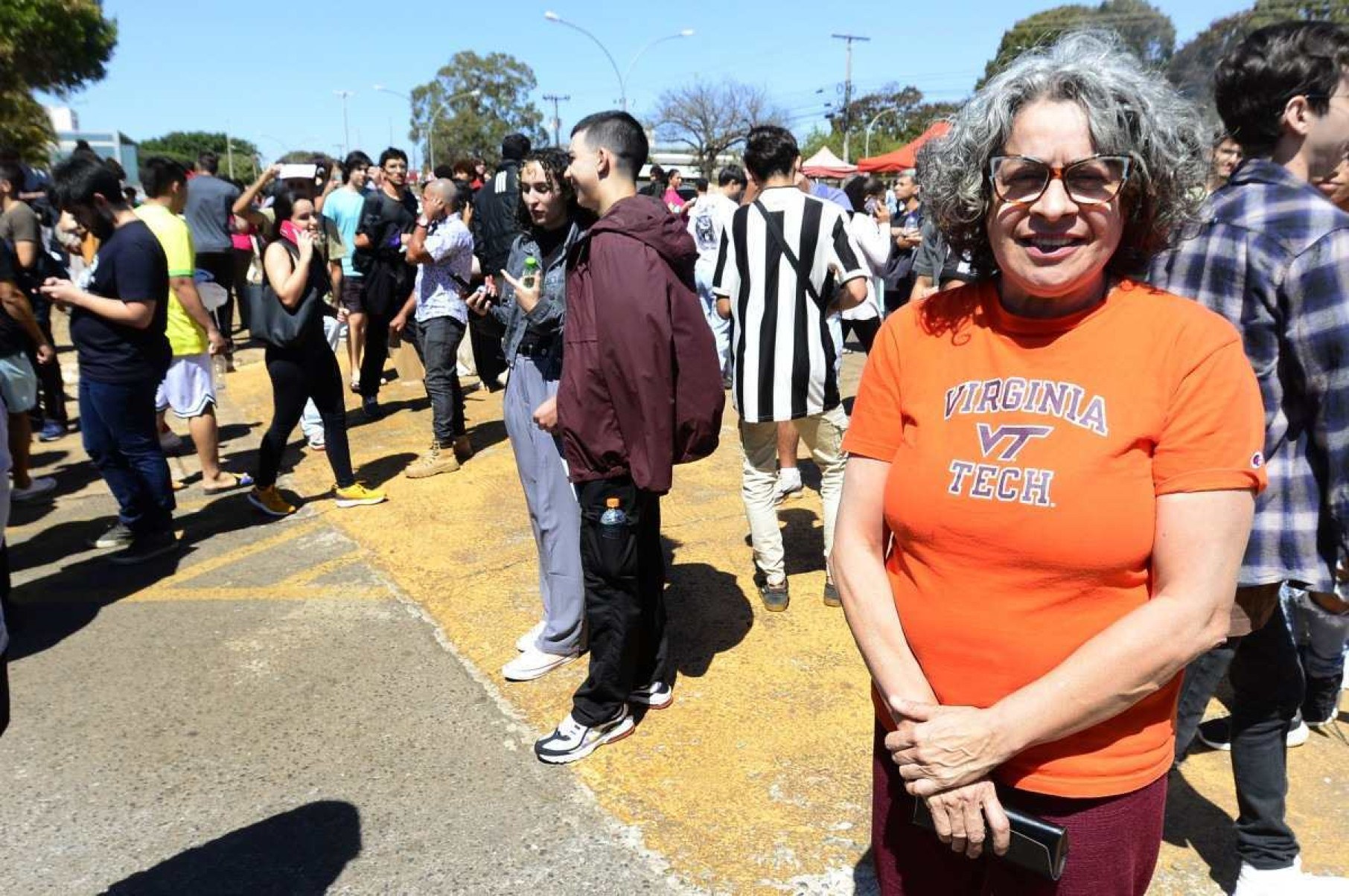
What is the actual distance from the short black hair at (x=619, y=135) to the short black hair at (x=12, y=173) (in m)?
5.69

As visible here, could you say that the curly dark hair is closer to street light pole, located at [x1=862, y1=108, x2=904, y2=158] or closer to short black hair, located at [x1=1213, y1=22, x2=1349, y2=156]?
short black hair, located at [x1=1213, y1=22, x2=1349, y2=156]

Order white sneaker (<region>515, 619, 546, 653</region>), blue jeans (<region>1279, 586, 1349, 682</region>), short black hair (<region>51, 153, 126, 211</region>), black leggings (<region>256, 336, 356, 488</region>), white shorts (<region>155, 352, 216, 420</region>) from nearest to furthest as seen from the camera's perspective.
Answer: blue jeans (<region>1279, 586, 1349, 682</region>) → white sneaker (<region>515, 619, 546, 653</region>) → short black hair (<region>51, 153, 126, 211</region>) → black leggings (<region>256, 336, 356, 488</region>) → white shorts (<region>155, 352, 216, 420</region>)

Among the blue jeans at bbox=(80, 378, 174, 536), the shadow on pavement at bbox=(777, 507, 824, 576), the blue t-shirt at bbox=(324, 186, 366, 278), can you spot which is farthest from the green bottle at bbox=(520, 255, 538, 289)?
the blue t-shirt at bbox=(324, 186, 366, 278)

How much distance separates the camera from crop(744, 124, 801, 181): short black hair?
390 cm

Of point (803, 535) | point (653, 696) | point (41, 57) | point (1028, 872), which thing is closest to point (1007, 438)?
point (1028, 872)

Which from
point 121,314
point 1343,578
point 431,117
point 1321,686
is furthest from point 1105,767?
point 431,117

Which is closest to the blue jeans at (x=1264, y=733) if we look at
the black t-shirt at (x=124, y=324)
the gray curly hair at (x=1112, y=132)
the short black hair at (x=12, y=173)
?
the gray curly hair at (x=1112, y=132)

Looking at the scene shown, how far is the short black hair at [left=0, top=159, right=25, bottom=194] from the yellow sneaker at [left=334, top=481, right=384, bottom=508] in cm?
352

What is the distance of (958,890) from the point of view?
1582 millimetres

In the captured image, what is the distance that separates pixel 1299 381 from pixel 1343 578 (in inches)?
18.4

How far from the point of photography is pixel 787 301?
3906 millimetres

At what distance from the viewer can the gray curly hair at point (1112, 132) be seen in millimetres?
1410

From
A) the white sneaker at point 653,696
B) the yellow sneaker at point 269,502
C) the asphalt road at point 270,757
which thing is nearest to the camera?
the asphalt road at point 270,757

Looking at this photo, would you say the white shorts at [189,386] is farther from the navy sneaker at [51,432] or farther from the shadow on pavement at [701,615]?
the shadow on pavement at [701,615]
